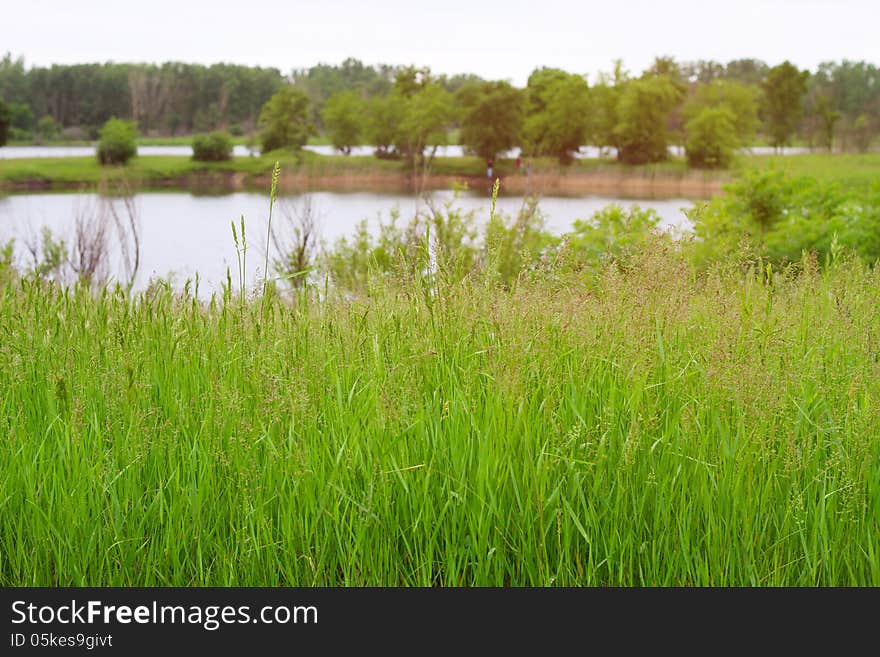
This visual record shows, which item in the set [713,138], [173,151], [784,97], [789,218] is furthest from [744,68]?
[789,218]

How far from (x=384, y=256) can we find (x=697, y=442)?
909cm

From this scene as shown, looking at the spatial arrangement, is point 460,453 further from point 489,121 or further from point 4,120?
point 4,120

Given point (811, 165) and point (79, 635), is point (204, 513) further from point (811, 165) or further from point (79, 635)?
point (811, 165)

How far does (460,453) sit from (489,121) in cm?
6770

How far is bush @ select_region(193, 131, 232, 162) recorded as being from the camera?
212 ft

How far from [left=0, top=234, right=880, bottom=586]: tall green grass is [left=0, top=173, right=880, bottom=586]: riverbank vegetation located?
1cm

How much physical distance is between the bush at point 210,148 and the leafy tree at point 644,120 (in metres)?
30.2

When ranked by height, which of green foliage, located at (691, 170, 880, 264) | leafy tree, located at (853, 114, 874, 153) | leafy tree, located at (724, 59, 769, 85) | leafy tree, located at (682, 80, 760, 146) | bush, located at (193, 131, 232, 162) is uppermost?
leafy tree, located at (724, 59, 769, 85)

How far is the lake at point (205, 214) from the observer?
2536cm

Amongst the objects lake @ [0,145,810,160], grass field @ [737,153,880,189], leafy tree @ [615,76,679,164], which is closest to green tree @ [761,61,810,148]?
lake @ [0,145,810,160]

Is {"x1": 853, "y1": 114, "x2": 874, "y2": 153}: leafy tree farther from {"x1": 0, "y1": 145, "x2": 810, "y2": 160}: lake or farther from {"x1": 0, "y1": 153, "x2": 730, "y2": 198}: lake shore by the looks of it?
{"x1": 0, "y1": 153, "x2": 730, "y2": 198}: lake shore

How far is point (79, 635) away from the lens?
2438 millimetres

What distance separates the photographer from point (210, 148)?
2542 inches

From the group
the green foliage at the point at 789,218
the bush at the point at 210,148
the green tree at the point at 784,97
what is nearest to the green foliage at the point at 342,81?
the bush at the point at 210,148
